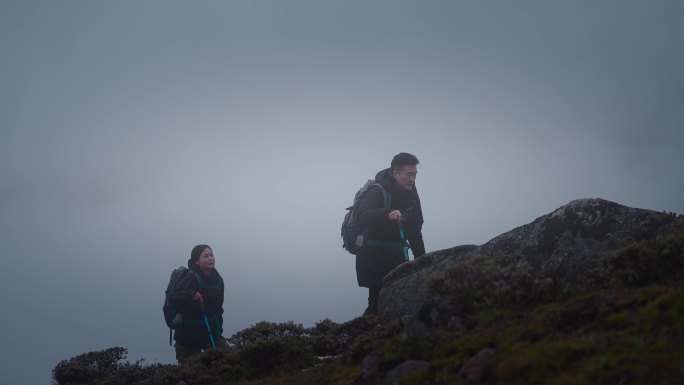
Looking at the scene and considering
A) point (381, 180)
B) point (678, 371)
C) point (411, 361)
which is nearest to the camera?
point (678, 371)

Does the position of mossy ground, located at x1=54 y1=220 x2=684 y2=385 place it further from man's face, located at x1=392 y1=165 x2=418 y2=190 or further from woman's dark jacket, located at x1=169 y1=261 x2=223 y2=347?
man's face, located at x1=392 y1=165 x2=418 y2=190

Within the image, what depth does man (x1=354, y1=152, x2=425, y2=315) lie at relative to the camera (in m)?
14.1

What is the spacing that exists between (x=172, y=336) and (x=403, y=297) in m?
6.72

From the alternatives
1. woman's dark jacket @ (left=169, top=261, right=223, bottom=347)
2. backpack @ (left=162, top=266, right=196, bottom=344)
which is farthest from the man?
backpack @ (left=162, top=266, right=196, bottom=344)

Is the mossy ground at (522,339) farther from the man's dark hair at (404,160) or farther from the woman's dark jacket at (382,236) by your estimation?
the man's dark hair at (404,160)

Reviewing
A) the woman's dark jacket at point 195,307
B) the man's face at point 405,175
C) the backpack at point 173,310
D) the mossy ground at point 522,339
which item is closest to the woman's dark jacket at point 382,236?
the man's face at point 405,175

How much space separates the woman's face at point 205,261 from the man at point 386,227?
4292 mm

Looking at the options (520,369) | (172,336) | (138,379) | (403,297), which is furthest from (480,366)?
(172,336)

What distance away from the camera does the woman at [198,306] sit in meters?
15.1

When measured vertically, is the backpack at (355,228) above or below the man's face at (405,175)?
below

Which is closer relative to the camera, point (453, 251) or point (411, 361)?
point (411, 361)

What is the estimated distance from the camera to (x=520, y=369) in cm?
598

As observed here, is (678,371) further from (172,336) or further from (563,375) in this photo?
(172,336)

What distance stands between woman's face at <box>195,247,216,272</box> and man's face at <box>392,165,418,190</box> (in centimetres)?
568
